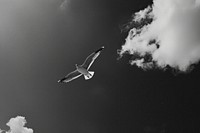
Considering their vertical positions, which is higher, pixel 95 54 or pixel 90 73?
pixel 95 54

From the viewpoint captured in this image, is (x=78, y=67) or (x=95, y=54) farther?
(x=95, y=54)

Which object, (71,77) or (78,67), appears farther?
(71,77)

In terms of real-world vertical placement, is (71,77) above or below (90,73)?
above

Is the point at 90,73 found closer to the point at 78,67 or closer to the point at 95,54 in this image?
the point at 78,67

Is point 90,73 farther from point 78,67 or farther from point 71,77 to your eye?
point 71,77

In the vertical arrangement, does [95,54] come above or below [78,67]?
above

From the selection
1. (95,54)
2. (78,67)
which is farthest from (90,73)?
(95,54)

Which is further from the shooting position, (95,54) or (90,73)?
(95,54)
